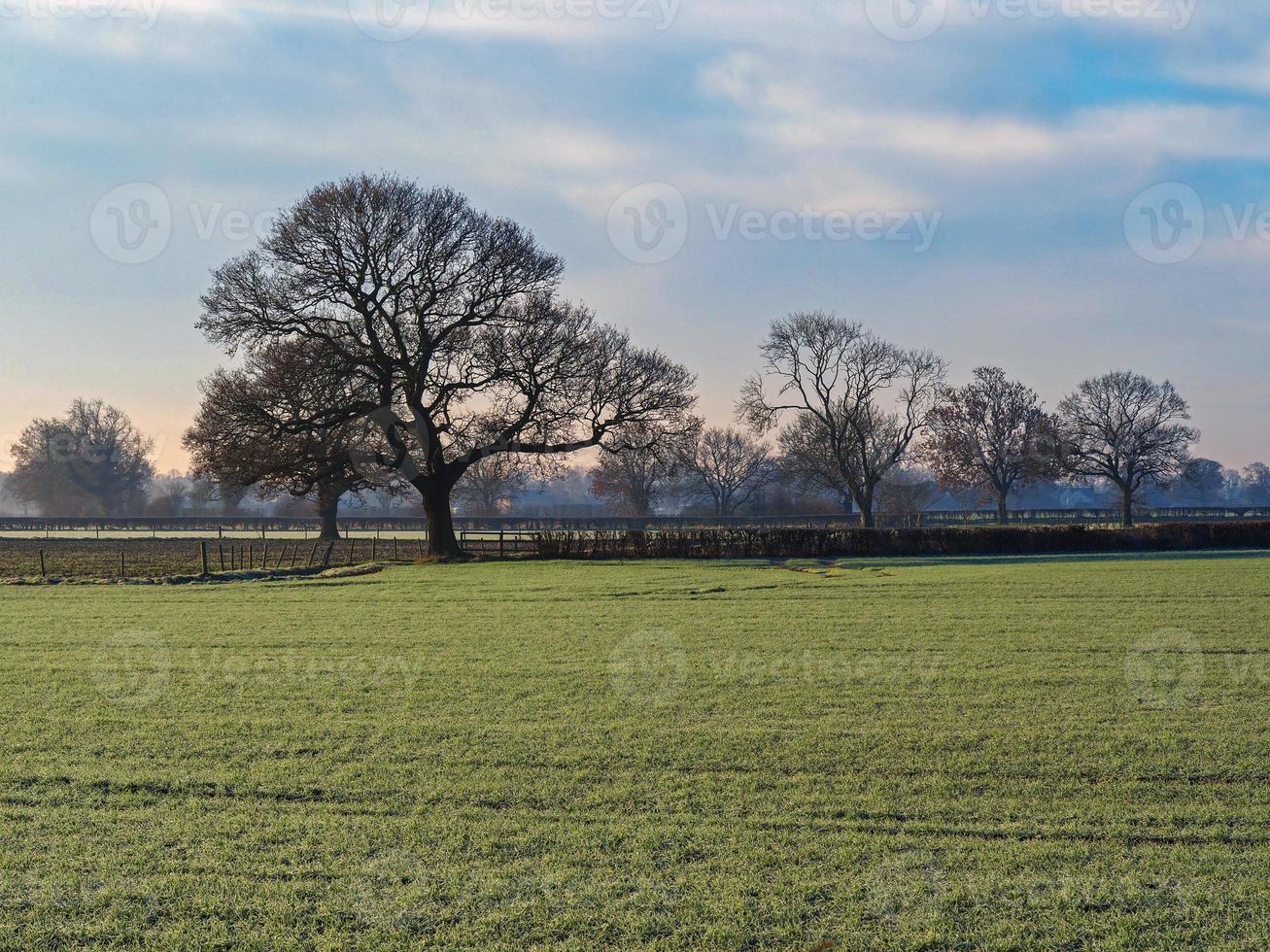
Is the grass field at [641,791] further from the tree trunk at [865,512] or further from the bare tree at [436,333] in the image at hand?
the tree trunk at [865,512]

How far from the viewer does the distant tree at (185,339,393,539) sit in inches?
1443

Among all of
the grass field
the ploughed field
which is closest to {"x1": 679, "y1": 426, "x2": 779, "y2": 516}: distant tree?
the ploughed field

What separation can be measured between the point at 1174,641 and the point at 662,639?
310 inches

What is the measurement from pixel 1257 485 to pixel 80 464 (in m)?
182

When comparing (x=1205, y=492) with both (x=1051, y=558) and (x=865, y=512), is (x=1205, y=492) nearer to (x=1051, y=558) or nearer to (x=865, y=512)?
(x=865, y=512)

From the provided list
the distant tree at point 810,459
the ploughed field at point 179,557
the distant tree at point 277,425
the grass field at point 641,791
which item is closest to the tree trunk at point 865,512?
the distant tree at point 810,459

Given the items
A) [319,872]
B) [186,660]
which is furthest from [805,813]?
[186,660]

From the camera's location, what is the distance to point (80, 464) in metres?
94.7

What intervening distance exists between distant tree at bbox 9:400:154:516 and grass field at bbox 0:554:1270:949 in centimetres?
8962

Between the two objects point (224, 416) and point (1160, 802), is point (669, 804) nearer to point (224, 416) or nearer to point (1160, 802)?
point (1160, 802)

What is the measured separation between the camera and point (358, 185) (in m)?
37.5

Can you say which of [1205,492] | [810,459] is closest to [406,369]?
[810,459]

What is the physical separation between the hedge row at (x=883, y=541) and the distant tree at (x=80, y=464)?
71277 millimetres

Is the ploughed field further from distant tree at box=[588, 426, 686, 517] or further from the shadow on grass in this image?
distant tree at box=[588, 426, 686, 517]
